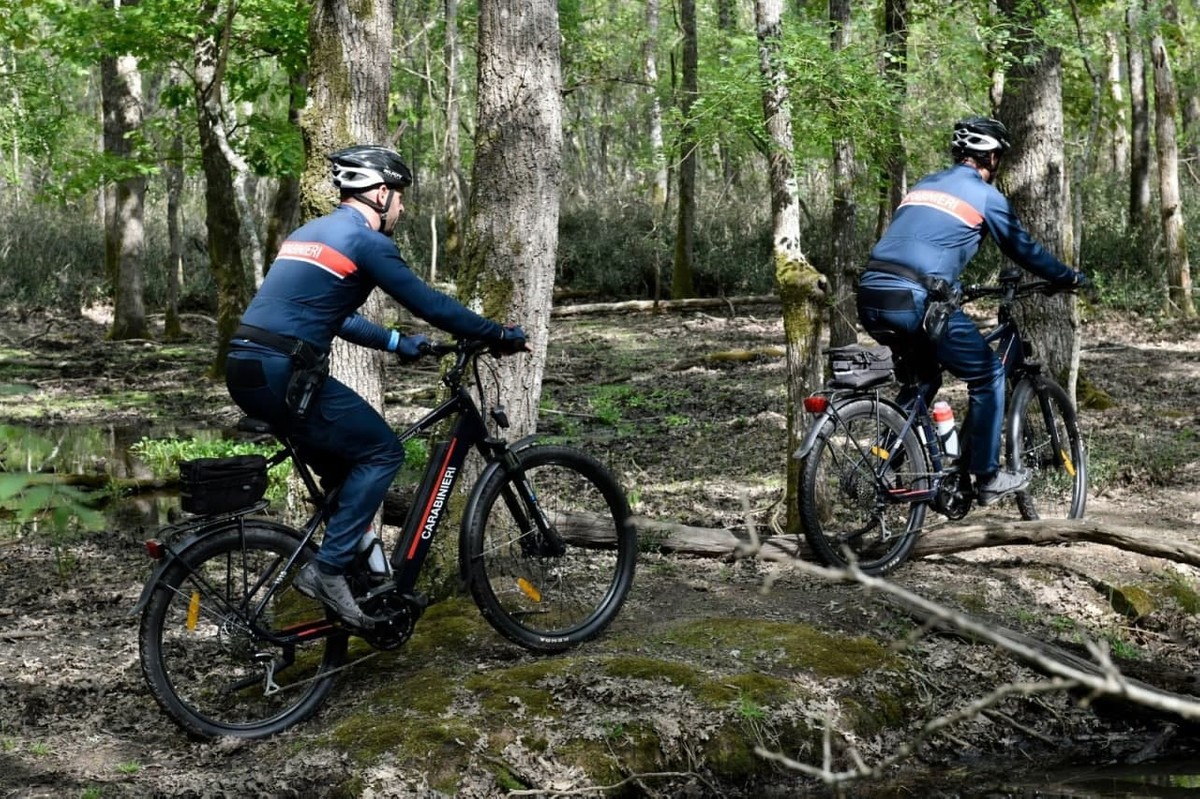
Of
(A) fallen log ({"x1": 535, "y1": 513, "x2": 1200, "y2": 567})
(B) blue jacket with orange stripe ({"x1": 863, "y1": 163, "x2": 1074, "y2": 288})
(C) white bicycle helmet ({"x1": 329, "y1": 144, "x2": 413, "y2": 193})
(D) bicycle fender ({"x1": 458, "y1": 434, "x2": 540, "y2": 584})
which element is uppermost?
(C) white bicycle helmet ({"x1": 329, "y1": 144, "x2": 413, "y2": 193})

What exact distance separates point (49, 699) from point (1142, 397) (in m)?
10.8

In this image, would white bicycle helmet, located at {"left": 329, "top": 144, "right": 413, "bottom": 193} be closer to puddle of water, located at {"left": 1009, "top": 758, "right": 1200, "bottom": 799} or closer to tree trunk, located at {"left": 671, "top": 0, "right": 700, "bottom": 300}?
puddle of water, located at {"left": 1009, "top": 758, "right": 1200, "bottom": 799}

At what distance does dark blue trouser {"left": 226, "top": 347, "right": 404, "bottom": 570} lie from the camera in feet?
15.9

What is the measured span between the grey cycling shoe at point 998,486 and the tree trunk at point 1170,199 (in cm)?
1318

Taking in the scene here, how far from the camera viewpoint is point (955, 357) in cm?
669

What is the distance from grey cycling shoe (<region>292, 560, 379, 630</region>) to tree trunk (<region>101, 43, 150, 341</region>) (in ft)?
51.6

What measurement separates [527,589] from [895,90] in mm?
6328

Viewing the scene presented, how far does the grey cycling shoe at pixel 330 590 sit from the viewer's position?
5.08 metres

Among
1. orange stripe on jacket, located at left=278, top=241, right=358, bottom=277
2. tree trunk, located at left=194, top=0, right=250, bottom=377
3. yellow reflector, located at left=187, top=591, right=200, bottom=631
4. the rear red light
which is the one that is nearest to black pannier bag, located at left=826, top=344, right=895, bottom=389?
the rear red light

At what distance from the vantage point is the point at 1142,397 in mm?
12656

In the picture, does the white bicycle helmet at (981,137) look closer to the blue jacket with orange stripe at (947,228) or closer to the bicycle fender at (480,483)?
the blue jacket with orange stripe at (947,228)

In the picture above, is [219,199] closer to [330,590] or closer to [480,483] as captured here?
[480,483]

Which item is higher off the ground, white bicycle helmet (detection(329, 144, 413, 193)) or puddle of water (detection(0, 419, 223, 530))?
white bicycle helmet (detection(329, 144, 413, 193))

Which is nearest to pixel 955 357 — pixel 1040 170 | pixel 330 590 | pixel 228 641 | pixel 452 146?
pixel 330 590
